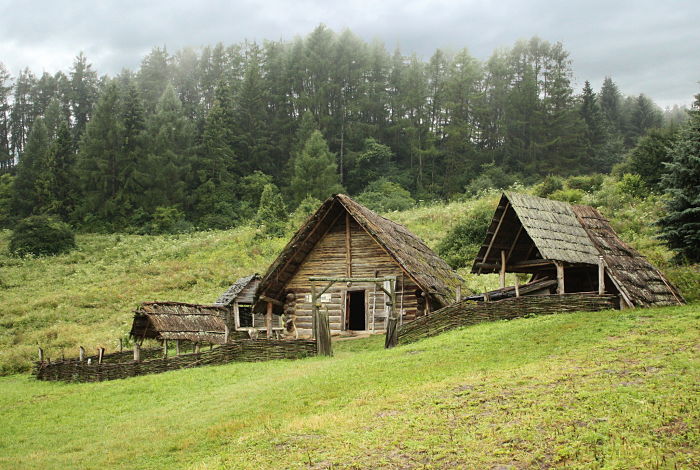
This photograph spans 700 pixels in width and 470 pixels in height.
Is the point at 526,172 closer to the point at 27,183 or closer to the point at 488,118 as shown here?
the point at 488,118

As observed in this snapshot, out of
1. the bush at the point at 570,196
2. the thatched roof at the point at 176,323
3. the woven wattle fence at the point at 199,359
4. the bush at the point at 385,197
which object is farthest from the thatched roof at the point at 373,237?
the bush at the point at 385,197

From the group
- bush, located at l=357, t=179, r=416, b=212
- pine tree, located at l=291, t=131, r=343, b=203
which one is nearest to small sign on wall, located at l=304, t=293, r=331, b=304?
bush, located at l=357, t=179, r=416, b=212

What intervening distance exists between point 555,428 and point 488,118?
82.7 meters

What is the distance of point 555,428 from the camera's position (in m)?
10.4

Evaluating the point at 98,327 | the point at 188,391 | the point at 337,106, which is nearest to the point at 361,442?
the point at 188,391

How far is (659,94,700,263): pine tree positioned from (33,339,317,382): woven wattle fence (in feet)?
48.6

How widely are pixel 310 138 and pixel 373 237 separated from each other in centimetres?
5498

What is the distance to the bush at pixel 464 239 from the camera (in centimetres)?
4372

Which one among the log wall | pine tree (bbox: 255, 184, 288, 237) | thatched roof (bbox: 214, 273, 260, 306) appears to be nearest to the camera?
the log wall

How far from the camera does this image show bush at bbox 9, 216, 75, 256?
6069 centimetres

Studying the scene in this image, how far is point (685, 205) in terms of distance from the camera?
26438mm

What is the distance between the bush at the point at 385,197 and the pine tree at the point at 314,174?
11.6 feet

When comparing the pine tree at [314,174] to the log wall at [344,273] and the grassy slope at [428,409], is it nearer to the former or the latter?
the log wall at [344,273]

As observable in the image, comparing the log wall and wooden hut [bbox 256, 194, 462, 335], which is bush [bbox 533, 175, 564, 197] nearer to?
wooden hut [bbox 256, 194, 462, 335]
